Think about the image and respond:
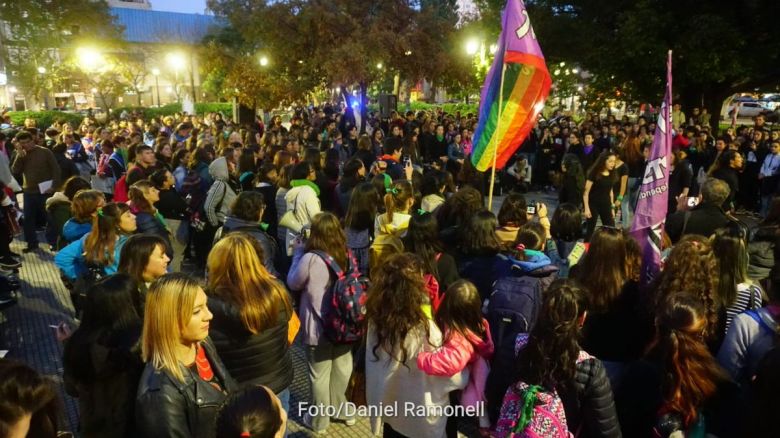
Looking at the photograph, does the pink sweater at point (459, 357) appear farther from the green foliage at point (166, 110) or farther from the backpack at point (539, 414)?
the green foliage at point (166, 110)

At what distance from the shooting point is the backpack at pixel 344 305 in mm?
3621

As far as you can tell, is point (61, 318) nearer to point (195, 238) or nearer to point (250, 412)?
point (195, 238)

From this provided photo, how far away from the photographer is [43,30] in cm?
2881

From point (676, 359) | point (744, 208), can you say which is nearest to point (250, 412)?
point (676, 359)

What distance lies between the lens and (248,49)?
67.3ft

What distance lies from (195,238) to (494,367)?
556cm

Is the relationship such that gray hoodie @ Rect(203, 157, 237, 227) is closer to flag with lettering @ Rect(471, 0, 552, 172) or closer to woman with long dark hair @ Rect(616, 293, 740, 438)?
flag with lettering @ Rect(471, 0, 552, 172)

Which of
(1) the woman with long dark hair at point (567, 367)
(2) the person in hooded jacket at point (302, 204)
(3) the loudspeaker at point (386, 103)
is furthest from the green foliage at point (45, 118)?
(1) the woman with long dark hair at point (567, 367)

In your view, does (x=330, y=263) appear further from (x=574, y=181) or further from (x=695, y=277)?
(x=574, y=181)

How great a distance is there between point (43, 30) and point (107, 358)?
32869mm

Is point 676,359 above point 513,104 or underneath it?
underneath

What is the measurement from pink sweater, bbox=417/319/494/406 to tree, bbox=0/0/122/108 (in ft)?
106

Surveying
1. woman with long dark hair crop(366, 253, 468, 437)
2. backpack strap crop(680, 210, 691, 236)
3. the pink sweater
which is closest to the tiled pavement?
woman with long dark hair crop(366, 253, 468, 437)

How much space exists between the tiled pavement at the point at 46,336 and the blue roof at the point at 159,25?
63761 mm
